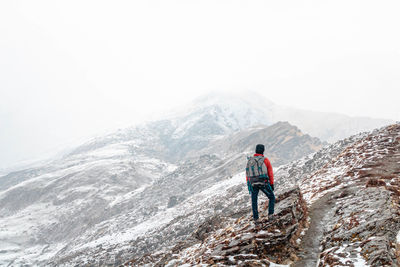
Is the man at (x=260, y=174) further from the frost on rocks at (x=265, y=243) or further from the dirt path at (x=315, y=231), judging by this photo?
the dirt path at (x=315, y=231)

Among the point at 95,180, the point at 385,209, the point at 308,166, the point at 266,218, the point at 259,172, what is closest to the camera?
the point at 385,209

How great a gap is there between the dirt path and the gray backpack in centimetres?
322

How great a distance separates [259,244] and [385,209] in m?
5.47

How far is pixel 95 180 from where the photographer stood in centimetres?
18912

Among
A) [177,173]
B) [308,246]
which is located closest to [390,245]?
[308,246]

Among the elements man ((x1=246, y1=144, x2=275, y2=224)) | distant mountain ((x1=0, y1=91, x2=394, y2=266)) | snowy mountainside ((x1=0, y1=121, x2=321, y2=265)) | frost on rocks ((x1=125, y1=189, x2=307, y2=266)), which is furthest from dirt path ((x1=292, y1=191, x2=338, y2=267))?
snowy mountainside ((x1=0, y1=121, x2=321, y2=265))

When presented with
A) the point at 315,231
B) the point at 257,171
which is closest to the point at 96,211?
the point at 257,171

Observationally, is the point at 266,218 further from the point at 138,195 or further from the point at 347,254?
the point at 138,195

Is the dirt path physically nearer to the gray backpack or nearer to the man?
the man

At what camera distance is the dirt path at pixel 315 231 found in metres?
10.5

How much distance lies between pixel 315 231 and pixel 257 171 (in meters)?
4.09

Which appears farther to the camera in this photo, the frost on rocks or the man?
the man

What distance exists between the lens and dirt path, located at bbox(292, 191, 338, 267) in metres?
10.5

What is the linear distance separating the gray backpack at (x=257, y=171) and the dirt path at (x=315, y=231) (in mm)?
3217
